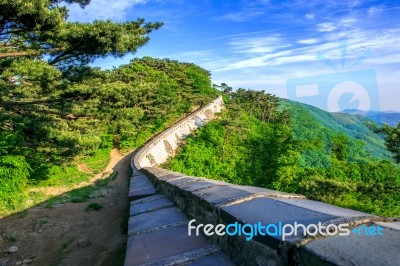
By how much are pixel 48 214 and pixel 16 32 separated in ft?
22.6

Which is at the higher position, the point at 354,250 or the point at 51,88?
the point at 51,88

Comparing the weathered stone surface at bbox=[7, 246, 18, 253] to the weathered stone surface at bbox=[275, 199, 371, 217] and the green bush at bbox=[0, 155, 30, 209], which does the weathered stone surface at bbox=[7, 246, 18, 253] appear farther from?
the weathered stone surface at bbox=[275, 199, 371, 217]

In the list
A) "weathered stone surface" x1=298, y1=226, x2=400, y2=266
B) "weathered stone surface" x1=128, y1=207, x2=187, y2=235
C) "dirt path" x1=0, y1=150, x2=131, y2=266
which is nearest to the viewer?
"weathered stone surface" x1=298, y1=226, x2=400, y2=266

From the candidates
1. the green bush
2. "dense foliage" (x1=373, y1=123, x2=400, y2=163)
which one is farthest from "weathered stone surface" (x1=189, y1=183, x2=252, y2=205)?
"dense foliage" (x1=373, y1=123, x2=400, y2=163)

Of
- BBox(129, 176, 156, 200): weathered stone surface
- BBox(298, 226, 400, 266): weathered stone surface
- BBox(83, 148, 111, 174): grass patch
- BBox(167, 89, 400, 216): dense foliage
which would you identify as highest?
BBox(298, 226, 400, 266): weathered stone surface

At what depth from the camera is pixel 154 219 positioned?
244 centimetres

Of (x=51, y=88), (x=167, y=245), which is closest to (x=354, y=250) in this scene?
(x=167, y=245)

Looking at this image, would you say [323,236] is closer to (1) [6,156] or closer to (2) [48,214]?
(2) [48,214]

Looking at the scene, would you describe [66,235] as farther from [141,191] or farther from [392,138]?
[392,138]

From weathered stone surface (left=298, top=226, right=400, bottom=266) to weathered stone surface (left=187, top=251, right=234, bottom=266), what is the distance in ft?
1.83

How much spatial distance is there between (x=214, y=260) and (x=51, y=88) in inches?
459

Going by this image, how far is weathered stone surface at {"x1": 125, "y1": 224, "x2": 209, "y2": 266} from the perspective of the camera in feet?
5.30

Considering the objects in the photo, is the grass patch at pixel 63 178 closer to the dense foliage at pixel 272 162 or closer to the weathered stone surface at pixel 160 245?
the dense foliage at pixel 272 162

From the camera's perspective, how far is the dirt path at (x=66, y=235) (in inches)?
234
